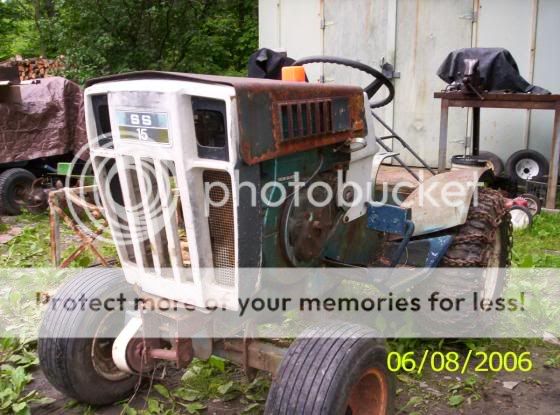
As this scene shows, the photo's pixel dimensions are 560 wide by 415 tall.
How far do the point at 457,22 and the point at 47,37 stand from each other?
32.8 ft

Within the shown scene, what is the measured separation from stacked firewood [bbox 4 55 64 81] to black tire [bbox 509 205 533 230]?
966 cm

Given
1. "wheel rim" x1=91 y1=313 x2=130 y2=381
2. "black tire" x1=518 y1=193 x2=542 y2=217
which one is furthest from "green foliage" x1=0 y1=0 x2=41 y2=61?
"wheel rim" x1=91 y1=313 x2=130 y2=381

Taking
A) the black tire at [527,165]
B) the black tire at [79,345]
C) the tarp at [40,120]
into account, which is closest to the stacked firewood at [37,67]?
the tarp at [40,120]

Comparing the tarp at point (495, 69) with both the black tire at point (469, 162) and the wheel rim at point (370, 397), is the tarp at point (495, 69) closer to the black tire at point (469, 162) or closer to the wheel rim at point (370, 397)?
the black tire at point (469, 162)

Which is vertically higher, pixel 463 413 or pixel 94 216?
pixel 94 216

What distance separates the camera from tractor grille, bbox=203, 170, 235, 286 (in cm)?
236

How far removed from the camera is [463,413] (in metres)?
3.00

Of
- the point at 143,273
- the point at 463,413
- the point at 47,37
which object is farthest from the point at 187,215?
the point at 47,37

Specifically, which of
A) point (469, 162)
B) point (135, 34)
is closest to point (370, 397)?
point (469, 162)

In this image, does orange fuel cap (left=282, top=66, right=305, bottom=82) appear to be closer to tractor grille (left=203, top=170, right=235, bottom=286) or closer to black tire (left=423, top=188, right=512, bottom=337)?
tractor grille (left=203, top=170, right=235, bottom=286)

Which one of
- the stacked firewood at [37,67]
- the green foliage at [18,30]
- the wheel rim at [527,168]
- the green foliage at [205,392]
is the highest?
the green foliage at [18,30]

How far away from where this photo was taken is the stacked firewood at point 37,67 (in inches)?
486

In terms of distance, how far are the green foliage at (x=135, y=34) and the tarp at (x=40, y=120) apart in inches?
165

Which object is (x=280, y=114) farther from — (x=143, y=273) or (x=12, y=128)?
(x=12, y=128)
